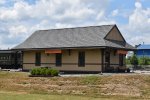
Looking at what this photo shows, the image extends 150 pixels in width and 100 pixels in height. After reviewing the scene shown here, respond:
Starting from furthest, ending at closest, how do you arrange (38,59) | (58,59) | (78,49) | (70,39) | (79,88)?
(38,59) → (58,59) → (70,39) → (78,49) → (79,88)

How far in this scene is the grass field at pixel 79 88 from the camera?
22.9 m

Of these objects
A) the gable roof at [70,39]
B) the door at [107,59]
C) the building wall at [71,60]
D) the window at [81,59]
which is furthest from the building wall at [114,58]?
the window at [81,59]

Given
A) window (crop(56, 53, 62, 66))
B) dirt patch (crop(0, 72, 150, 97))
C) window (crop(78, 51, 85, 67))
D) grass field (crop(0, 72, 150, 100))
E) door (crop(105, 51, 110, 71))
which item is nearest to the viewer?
grass field (crop(0, 72, 150, 100))

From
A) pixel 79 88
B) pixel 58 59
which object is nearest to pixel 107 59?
pixel 58 59

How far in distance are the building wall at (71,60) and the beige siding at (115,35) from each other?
3073 mm

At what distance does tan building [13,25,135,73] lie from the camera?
135 ft

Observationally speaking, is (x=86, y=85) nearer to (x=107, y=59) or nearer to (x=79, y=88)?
(x=79, y=88)

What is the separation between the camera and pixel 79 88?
86.5 ft

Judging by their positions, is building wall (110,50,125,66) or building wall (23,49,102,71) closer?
building wall (23,49,102,71)

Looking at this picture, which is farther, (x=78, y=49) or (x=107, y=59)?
(x=107, y=59)

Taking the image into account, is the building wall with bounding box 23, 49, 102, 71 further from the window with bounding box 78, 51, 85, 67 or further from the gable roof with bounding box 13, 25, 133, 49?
the gable roof with bounding box 13, 25, 133, 49

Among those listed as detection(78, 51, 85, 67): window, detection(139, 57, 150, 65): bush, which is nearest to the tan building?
detection(78, 51, 85, 67): window

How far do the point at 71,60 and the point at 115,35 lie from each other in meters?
6.11

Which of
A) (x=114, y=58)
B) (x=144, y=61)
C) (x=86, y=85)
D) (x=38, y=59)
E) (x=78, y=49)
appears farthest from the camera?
(x=144, y=61)
